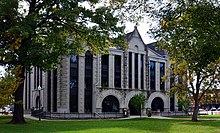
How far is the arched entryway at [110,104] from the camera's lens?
181 feet

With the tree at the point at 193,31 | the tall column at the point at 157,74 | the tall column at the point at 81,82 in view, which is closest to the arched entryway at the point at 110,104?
the tall column at the point at 81,82

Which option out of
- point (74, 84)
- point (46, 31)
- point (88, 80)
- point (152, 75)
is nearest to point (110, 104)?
point (88, 80)

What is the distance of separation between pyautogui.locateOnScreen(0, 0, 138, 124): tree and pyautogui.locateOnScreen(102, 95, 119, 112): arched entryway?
904 inches

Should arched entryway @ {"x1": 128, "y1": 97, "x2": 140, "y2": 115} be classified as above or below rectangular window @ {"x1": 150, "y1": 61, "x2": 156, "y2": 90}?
below

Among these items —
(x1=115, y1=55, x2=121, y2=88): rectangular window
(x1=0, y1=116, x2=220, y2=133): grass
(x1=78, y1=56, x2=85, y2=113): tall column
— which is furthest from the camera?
(x1=115, y1=55, x2=121, y2=88): rectangular window

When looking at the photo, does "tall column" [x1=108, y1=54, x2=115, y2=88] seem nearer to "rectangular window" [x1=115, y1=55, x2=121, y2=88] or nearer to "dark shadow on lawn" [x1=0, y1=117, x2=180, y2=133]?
"rectangular window" [x1=115, y1=55, x2=121, y2=88]

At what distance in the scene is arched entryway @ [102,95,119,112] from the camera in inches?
2168

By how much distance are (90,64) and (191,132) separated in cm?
3275

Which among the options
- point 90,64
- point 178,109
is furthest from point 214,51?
point 178,109

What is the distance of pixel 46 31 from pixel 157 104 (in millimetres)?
36630

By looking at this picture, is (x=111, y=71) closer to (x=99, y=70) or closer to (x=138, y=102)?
(x=99, y=70)

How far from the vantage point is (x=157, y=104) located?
63750 mm

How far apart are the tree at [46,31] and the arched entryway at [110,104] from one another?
75.3 feet

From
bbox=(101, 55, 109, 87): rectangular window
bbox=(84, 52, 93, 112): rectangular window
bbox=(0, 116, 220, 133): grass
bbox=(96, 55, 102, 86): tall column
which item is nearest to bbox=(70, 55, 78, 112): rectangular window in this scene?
bbox=(84, 52, 93, 112): rectangular window
